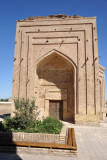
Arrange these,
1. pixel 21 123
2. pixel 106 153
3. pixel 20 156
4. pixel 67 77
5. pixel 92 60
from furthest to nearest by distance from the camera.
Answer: pixel 67 77
pixel 92 60
pixel 21 123
pixel 106 153
pixel 20 156

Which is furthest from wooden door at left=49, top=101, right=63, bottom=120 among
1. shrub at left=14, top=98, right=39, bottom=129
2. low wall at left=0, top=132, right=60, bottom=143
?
low wall at left=0, top=132, right=60, bottom=143

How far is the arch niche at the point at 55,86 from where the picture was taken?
13.5 metres

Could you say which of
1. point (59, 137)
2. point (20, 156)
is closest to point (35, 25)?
point (59, 137)

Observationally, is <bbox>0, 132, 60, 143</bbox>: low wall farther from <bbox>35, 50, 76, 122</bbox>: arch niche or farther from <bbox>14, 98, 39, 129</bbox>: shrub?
<bbox>35, 50, 76, 122</bbox>: arch niche

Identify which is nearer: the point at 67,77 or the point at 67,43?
the point at 67,43

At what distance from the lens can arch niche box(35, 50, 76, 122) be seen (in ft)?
44.3

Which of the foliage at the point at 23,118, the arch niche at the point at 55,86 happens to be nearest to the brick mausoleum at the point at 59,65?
the arch niche at the point at 55,86

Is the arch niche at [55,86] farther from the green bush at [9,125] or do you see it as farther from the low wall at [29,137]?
the low wall at [29,137]

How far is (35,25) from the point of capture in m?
13.6

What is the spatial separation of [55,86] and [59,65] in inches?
83.6

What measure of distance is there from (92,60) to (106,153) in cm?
823

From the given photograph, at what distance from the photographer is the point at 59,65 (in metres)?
14.4

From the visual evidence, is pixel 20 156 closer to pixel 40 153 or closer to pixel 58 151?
pixel 40 153

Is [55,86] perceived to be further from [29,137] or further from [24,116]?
[29,137]
